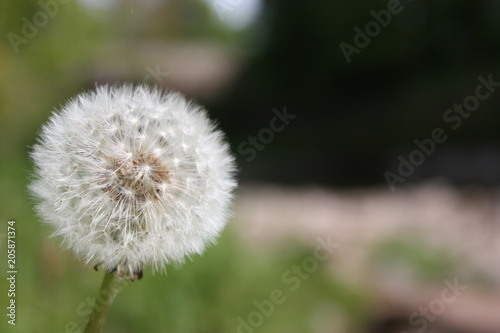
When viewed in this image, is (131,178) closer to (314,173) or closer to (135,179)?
(135,179)

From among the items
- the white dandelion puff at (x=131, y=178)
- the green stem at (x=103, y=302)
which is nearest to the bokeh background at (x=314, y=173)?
the white dandelion puff at (x=131, y=178)

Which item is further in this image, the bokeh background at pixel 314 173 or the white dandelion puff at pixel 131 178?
the bokeh background at pixel 314 173

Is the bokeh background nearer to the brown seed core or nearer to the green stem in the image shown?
the brown seed core

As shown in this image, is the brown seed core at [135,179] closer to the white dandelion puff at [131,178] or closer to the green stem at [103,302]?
the white dandelion puff at [131,178]

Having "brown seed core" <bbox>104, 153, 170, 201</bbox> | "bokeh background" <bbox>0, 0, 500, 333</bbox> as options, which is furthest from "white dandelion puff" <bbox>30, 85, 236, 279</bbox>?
"bokeh background" <bbox>0, 0, 500, 333</bbox>

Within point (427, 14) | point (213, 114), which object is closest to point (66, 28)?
point (427, 14)

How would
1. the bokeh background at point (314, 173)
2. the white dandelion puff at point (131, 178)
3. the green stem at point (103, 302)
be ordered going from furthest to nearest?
the bokeh background at point (314, 173) → the white dandelion puff at point (131, 178) → the green stem at point (103, 302)
